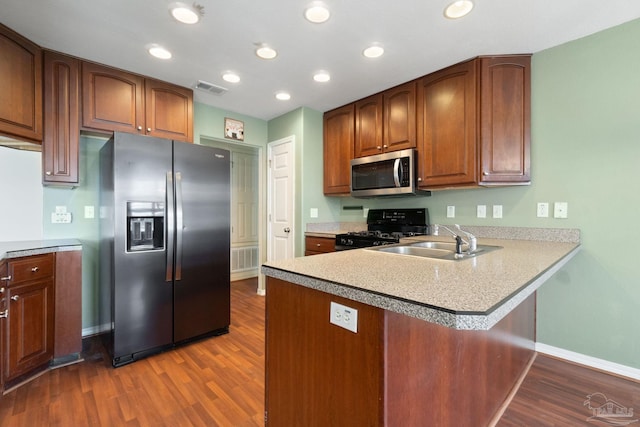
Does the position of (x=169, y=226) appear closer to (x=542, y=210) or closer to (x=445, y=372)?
(x=445, y=372)

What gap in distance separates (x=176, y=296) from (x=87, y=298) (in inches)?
40.5

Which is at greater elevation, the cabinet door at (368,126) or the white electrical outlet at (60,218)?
the cabinet door at (368,126)

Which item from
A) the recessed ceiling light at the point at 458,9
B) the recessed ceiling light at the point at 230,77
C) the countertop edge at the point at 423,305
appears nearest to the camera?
the countertop edge at the point at 423,305

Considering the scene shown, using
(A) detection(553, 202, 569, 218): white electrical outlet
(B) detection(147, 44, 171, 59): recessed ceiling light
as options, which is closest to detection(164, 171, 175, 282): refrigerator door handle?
(B) detection(147, 44, 171, 59): recessed ceiling light

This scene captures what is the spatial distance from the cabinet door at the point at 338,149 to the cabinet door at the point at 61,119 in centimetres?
244

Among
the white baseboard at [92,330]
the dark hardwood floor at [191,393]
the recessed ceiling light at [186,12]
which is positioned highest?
the recessed ceiling light at [186,12]

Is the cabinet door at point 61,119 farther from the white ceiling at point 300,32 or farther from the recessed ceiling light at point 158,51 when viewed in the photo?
the recessed ceiling light at point 158,51

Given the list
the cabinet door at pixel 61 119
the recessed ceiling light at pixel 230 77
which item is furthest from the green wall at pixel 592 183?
the cabinet door at pixel 61 119

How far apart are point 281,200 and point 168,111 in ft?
5.23

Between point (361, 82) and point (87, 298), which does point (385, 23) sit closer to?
point (361, 82)

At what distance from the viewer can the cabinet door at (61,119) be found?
2217 mm

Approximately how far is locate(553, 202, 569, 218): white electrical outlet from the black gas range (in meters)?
1.05

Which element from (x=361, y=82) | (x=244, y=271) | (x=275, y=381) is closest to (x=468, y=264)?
(x=275, y=381)

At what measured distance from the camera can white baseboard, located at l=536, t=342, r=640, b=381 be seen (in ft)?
6.37
